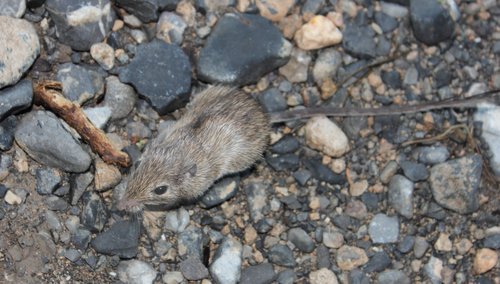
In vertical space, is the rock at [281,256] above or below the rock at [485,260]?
above

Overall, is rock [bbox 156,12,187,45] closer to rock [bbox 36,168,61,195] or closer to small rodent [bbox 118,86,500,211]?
small rodent [bbox 118,86,500,211]

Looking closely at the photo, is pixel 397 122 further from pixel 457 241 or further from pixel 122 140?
pixel 122 140

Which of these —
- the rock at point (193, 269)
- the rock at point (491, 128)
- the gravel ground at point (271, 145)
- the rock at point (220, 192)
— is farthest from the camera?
the rock at point (491, 128)

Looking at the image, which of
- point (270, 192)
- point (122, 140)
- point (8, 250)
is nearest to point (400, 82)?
point (270, 192)

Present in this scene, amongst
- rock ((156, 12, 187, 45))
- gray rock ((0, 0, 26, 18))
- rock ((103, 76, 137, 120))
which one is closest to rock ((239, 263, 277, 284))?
rock ((103, 76, 137, 120))

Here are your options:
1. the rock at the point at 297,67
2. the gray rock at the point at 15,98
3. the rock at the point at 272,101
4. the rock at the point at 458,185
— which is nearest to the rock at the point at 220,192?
the rock at the point at 272,101

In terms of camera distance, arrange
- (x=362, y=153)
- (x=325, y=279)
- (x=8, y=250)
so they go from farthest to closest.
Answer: (x=362, y=153)
(x=325, y=279)
(x=8, y=250)

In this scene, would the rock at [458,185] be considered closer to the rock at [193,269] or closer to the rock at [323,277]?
the rock at [323,277]
